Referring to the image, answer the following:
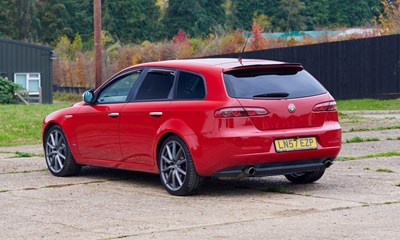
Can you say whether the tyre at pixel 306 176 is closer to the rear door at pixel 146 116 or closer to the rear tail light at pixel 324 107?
the rear tail light at pixel 324 107

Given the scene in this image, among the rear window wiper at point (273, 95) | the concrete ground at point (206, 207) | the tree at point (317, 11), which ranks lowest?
the concrete ground at point (206, 207)

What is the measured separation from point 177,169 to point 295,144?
1.30 metres

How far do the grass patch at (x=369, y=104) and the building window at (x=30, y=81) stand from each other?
2584cm

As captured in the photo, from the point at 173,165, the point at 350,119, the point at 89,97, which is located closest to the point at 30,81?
the point at 350,119

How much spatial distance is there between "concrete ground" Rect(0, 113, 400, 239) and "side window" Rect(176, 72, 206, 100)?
1089 millimetres

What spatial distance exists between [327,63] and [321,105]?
87.2ft

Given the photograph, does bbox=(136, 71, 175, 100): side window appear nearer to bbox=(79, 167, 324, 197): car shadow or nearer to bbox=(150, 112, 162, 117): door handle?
bbox=(150, 112, 162, 117): door handle

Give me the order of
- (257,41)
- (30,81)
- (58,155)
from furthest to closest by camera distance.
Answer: (257,41), (30,81), (58,155)

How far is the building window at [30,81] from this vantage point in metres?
55.3

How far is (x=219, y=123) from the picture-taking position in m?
9.94

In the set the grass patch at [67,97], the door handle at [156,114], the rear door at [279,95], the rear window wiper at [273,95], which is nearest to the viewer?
the rear door at [279,95]

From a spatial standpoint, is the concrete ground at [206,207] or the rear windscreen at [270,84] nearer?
the concrete ground at [206,207]

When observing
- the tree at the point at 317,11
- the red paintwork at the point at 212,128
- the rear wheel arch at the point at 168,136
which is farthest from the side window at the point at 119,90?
the tree at the point at 317,11

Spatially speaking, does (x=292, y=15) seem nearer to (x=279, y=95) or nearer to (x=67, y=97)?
(x=67, y=97)
